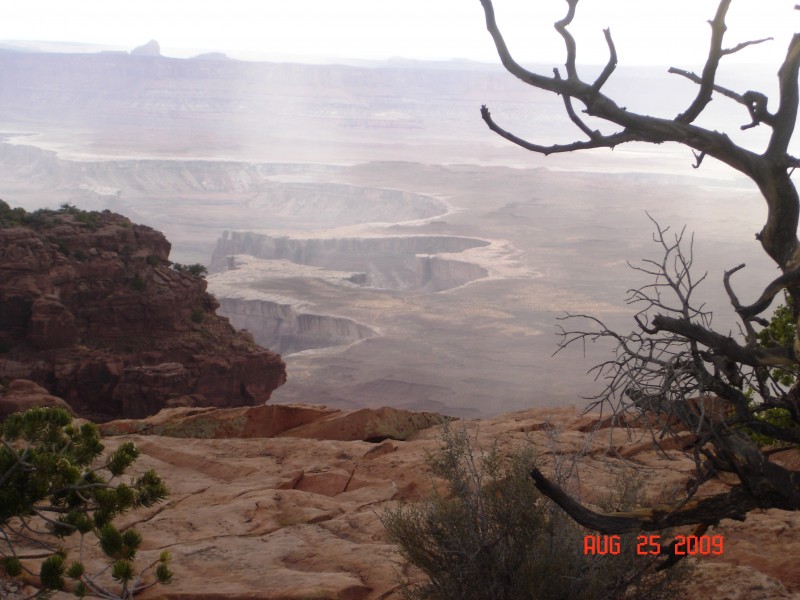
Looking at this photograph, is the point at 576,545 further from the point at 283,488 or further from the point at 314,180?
the point at 314,180

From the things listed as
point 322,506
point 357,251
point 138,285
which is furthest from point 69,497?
point 357,251

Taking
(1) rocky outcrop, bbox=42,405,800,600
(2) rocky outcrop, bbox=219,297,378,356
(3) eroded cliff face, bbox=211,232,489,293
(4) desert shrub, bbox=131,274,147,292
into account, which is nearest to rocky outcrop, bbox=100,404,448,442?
(1) rocky outcrop, bbox=42,405,800,600

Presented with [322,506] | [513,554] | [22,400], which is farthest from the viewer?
Answer: [22,400]

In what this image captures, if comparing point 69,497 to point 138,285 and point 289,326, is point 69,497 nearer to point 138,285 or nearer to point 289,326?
point 138,285

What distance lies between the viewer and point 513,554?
560 cm

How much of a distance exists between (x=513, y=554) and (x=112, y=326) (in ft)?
72.7

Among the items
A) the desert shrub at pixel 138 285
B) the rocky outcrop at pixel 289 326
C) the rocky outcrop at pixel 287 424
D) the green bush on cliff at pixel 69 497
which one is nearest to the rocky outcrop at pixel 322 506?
the rocky outcrop at pixel 287 424

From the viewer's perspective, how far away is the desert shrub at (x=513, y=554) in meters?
5.30

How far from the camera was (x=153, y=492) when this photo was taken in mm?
5820

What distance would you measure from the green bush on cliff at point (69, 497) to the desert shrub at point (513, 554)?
181cm

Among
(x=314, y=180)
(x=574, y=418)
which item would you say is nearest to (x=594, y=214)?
(x=314, y=180)

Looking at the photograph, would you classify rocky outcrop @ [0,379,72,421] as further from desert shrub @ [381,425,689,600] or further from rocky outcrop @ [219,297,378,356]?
rocky outcrop @ [219,297,378,356]

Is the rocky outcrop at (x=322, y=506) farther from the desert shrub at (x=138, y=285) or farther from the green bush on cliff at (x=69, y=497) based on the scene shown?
the desert shrub at (x=138, y=285)

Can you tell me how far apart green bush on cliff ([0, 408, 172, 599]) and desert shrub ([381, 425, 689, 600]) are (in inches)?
71.1
